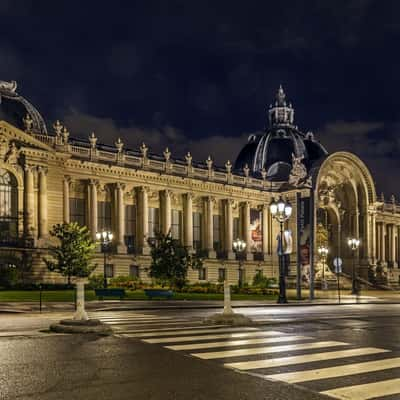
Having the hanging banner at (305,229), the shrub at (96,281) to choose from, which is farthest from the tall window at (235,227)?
the shrub at (96,281)

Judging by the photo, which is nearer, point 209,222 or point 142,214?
point 142,214

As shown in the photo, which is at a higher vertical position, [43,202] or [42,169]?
[42,169]

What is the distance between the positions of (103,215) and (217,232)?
62.2ft

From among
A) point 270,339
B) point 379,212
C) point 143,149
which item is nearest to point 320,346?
point 270,339

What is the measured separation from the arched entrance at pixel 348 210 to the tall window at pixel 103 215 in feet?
117

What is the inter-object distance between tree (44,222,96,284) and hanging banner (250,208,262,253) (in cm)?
3526

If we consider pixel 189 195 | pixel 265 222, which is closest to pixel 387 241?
pixel 265 222

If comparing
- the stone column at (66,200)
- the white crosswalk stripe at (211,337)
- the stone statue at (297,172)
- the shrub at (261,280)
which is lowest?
the shrub at (261,280)

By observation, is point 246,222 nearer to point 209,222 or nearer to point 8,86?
point 209,222

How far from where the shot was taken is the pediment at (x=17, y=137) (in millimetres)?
61419

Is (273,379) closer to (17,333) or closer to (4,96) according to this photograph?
(17,333)

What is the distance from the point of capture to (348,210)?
101312 millimetres

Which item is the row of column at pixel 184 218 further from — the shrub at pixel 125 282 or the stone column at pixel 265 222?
the shrub at pixel 125 282

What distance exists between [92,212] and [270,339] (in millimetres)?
55505
